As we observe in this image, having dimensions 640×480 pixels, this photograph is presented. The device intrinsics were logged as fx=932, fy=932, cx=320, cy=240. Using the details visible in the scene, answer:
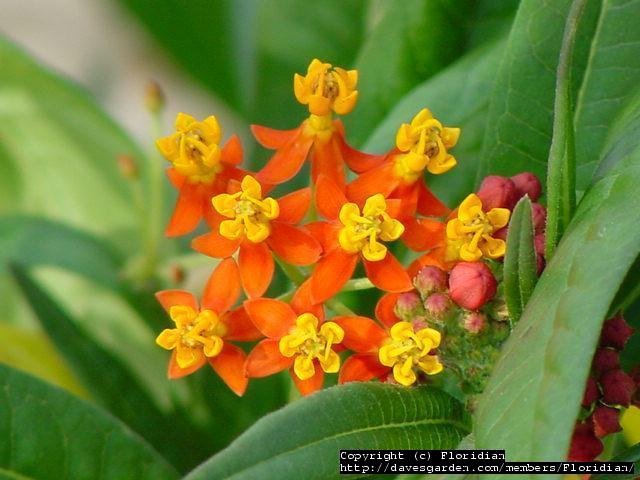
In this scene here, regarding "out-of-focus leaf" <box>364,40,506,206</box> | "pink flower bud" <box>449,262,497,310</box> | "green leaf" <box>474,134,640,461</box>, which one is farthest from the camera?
"out-of-focus leaf" <box>364,40,506,206</box>

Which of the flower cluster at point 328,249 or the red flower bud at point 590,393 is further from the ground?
the flower cluster at point 328,249

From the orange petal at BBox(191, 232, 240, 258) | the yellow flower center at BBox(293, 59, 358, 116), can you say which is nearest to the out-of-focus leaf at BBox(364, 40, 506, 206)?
the yellow flower center at BBox(293, 59, 358, 116)

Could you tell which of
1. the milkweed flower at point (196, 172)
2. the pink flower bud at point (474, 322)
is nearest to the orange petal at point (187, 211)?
the milkweed flower at point (196, 172)

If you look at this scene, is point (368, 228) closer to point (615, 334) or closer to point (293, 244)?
point (293, 244)

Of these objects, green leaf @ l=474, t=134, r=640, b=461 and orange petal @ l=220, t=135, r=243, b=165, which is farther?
orange petal @ l=220, t=135, r=243, b=165

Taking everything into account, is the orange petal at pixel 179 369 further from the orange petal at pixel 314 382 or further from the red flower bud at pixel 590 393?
the red flower bud at pixel 590 393

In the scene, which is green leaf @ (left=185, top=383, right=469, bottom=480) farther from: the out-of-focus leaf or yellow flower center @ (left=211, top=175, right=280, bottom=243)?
the out-of-focus leaf
